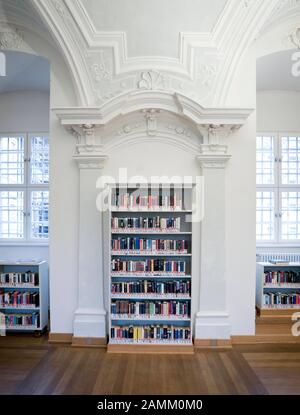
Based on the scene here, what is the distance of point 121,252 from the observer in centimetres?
384

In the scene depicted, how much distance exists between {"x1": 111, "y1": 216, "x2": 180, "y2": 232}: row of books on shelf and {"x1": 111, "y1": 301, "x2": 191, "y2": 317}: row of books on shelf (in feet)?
3.37

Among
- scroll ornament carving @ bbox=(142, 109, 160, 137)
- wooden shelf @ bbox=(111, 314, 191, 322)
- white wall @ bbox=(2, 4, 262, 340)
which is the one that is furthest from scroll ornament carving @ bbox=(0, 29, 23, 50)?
wooden shelf @ bbox=(111, 314, 191, 322)

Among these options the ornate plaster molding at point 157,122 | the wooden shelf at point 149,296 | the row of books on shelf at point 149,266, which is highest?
the ornate plaster molding at point 157,122

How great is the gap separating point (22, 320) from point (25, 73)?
13.2 ft

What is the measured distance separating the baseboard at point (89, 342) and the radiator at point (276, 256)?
3119mm

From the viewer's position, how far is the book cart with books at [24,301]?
4324 millimetres

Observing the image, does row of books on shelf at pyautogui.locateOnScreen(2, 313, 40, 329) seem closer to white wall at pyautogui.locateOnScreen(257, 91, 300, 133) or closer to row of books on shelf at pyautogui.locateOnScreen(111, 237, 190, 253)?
row of books on shelf at pyautogui.locateOnScreen(111, 237, 190, 253)

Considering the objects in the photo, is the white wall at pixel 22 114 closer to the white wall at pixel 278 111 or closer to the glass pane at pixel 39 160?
the glass pane at pixel 39 160

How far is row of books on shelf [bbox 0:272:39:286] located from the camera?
4375 millimetres

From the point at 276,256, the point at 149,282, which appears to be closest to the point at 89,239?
the point at 149,282

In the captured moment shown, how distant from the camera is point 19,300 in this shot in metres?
4.34

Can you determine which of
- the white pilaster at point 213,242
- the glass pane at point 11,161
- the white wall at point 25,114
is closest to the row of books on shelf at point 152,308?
the white pilaster at point 213,242
